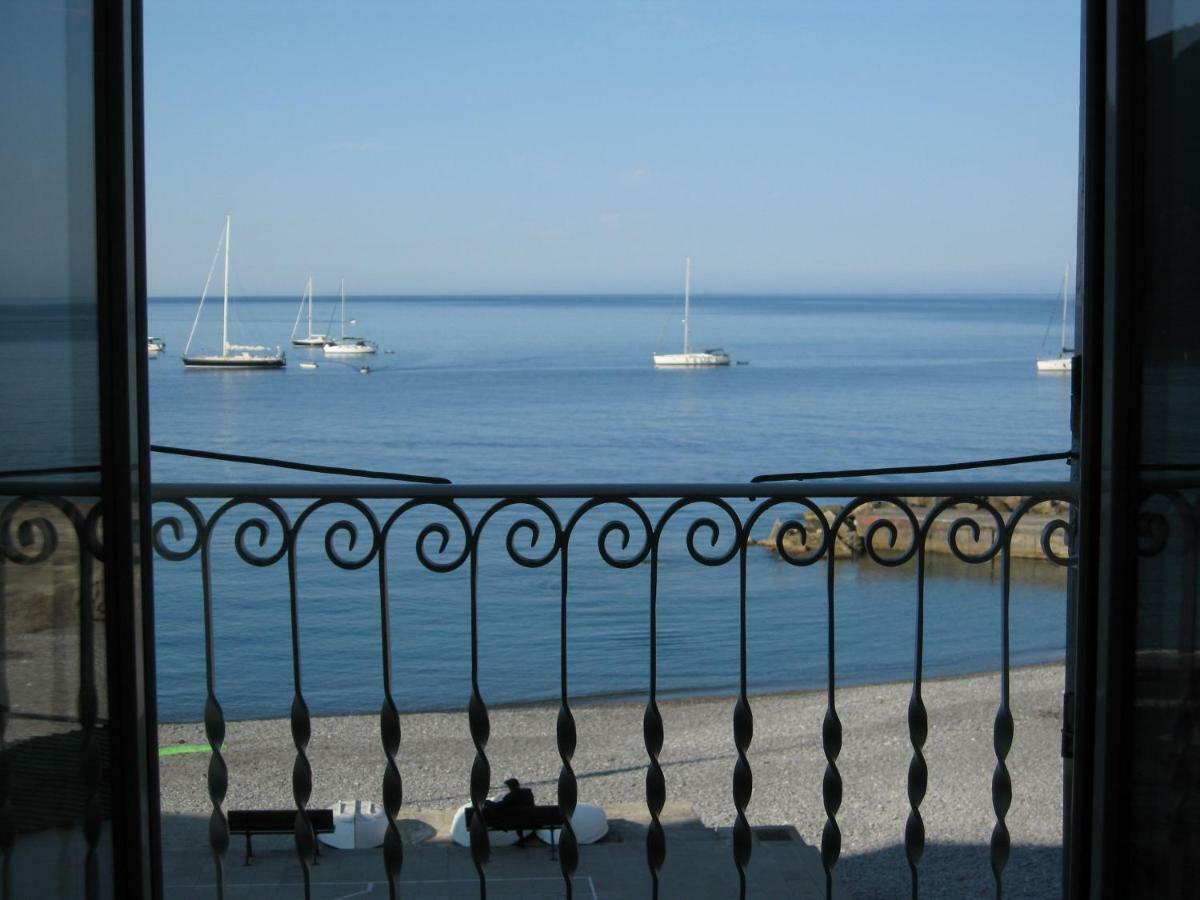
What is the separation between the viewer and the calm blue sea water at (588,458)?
14625 mm

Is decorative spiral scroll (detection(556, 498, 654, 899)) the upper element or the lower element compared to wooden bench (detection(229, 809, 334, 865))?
upper

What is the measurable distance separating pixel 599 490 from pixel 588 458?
29.7 m

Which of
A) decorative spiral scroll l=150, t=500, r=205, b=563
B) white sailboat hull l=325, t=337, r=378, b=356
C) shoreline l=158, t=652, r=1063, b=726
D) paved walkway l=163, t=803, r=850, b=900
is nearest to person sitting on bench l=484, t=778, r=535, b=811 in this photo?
paved walkway l=163, t=803, r=850, b=900

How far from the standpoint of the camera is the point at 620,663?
14836 mm

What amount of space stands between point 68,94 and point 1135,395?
4.50ft

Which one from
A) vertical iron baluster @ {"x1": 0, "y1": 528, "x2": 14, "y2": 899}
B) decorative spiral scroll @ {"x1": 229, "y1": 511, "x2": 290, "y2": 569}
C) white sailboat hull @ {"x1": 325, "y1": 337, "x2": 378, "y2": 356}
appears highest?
white sailboat hull @ {"x1": 325, "y1": 337, "x2": 378, "y2": 356}

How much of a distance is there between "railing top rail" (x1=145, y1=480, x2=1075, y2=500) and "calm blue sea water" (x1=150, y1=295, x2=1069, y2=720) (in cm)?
683

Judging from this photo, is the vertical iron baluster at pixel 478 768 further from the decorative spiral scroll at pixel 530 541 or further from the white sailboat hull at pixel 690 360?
the white sailboat hull at pixel 690 360

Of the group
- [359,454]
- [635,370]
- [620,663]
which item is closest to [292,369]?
[635,370]

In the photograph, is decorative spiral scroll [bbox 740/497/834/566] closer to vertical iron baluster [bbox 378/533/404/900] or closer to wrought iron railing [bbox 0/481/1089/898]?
wrought iron railing [bbox 0/481/1089/898]

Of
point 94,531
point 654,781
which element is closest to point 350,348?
point 654,781

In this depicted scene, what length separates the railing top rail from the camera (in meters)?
2.07

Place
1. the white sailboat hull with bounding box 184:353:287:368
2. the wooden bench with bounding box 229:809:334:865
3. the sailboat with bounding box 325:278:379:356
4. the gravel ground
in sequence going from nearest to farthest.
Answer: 1. the wooden bench with bounding box 229:809:334:865
2. the gravel ground
3. the white sailboat hull with bounding box 184:353:287:368
4. the sailboat with bounding box 325:278:379:356

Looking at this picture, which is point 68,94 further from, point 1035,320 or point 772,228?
point 1035,320
